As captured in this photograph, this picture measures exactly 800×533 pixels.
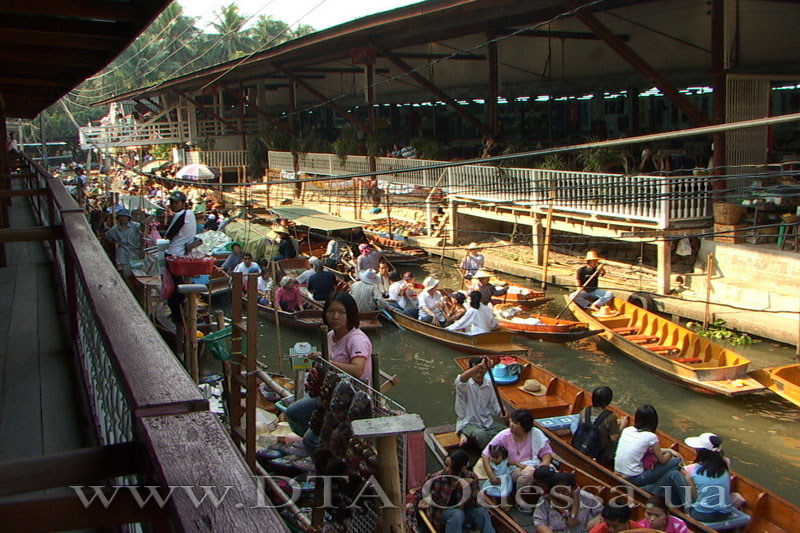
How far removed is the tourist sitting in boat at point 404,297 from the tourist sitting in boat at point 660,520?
1004 cm

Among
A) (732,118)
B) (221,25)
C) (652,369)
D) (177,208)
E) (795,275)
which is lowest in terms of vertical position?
(652,369)

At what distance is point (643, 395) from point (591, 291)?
3681mm

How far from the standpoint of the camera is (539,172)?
1725 cm

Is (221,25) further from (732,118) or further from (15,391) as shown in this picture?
(15,391)

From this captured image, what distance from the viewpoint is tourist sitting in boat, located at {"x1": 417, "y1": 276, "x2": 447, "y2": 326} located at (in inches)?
596

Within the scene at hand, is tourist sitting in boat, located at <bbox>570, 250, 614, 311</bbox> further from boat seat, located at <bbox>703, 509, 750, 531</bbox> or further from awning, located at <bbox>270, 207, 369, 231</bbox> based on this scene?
boat seat, located at <bbox>703, 509, 750, 531</bbox>

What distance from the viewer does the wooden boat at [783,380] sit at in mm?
10984

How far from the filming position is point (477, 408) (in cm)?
809

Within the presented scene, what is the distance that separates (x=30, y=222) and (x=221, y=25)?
61094 millimetres

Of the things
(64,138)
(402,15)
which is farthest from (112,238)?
(64,138)

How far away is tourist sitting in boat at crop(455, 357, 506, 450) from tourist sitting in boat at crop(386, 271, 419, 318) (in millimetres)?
7580

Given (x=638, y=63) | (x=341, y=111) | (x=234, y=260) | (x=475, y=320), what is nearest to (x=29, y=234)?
(x=475, y=320)

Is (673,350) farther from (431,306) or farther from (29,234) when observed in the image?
(29,234)

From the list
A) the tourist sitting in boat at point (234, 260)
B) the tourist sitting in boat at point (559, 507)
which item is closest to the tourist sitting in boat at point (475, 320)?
the tourist sitting in boat at point (234, 260)
